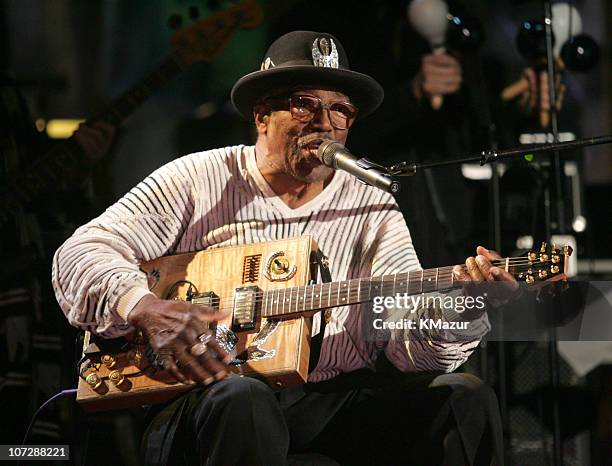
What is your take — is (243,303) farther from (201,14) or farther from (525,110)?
(525,110)

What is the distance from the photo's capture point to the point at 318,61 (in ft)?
8.99

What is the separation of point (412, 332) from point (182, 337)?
Answer: 66 cm

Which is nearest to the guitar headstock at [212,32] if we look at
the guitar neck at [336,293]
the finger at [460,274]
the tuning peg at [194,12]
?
the tuning peg at [194,12]

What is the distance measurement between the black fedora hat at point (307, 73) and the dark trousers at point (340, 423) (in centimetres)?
88

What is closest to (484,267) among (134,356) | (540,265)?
(540,265)

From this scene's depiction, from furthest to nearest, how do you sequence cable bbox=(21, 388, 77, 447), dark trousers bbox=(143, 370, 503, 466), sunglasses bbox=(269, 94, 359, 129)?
cable bbox=(21, 388, 77, 447)
sunglasses bbox=(269, 94, 359, 129)
dark trousers bbox=(143, 370, 503, 466)

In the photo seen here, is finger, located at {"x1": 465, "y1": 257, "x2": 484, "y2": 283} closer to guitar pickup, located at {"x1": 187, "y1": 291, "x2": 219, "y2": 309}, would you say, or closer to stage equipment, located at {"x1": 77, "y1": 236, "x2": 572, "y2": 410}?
stage equipment, located at {"x1": 77, "y1": 236, "x2": 572, "y2": 410}

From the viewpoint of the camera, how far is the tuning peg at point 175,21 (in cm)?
329

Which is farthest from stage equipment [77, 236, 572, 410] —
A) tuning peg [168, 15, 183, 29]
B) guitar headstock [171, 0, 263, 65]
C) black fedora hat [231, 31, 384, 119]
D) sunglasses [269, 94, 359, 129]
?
tuning peg [168, 15, 183, 29]

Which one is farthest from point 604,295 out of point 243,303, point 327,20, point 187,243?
point 327,20

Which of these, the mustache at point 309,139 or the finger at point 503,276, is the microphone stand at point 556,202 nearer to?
the finger at point 503,276

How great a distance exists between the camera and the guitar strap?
262 centimetres

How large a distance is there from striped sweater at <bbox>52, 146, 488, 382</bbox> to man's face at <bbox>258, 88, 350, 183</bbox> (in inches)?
3.6

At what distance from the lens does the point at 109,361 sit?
2637 mm
